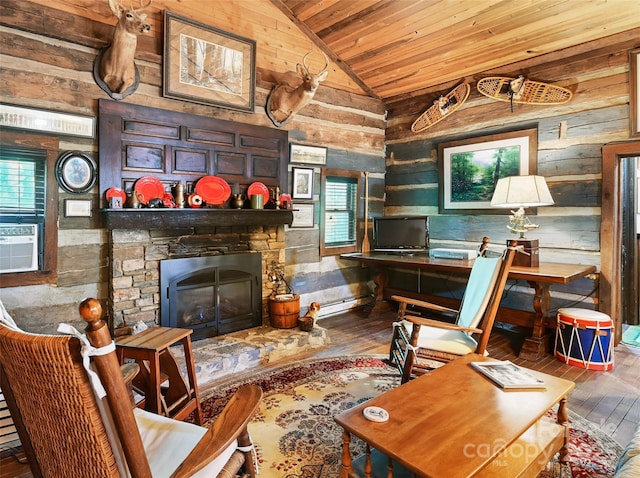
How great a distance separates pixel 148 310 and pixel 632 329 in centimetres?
529

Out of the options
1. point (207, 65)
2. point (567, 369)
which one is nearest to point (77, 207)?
point (207, 65)

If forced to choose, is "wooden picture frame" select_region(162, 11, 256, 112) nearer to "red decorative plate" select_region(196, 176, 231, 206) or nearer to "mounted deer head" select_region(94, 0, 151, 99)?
"mounted deer head" select_region(94, 0, 151, 99)

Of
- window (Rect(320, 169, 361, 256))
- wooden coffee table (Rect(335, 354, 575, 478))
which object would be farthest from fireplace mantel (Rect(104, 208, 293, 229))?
wooden coffee table (Rect(335, 354, 575, 478))

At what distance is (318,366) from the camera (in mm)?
3299

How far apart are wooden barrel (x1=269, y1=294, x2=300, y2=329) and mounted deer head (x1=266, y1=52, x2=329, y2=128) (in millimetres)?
1929

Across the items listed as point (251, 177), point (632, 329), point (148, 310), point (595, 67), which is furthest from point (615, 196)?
point (148, 310)

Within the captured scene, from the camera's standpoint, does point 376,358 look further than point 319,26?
No

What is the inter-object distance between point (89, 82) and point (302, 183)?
2.30 m

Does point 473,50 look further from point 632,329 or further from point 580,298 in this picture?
point 632,329

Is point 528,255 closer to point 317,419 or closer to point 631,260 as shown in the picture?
point 631,260

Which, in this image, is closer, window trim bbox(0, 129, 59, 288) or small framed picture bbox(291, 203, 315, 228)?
window trim bbox(0, 129, 59, 288)

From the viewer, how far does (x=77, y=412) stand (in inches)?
36.1

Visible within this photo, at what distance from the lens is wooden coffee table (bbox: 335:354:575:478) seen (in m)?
1.35

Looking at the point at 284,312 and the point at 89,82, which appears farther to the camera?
the point at 284,312
